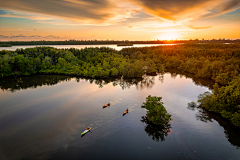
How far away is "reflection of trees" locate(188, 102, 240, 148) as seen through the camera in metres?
32.0

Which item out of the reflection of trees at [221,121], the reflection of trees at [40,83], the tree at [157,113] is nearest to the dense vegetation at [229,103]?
the reflection of trees at [221,121]

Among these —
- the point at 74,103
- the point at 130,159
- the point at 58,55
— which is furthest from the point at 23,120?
the point at 58,55

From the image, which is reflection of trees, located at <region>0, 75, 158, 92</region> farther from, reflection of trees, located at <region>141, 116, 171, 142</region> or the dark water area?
reflection of trees, located at <region>141, 116, 171, 142</region>

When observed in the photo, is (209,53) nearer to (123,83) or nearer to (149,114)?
(123,83)

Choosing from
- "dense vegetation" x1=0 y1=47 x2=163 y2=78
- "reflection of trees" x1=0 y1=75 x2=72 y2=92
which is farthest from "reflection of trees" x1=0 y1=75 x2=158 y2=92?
"dense vegetation" x1=0 y1=47 x2=163 y2=78

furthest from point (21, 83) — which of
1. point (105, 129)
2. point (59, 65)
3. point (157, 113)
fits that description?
point (157, 113)

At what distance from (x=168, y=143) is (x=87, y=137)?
1755cm

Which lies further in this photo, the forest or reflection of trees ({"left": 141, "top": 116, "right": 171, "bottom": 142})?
the forest

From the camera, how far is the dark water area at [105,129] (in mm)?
28203

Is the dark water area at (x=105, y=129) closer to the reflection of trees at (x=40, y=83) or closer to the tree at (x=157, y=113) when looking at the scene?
the tree at (x=157, y=113)

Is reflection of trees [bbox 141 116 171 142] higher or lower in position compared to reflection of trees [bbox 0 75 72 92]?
lower

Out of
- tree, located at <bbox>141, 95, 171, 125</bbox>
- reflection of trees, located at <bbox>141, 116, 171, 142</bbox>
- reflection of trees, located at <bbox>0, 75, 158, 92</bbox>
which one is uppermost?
tree, located at <bbox>141, 95, 171, 125</bbox>

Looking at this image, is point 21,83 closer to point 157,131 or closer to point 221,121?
point 157,131

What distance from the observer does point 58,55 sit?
4242 inches
